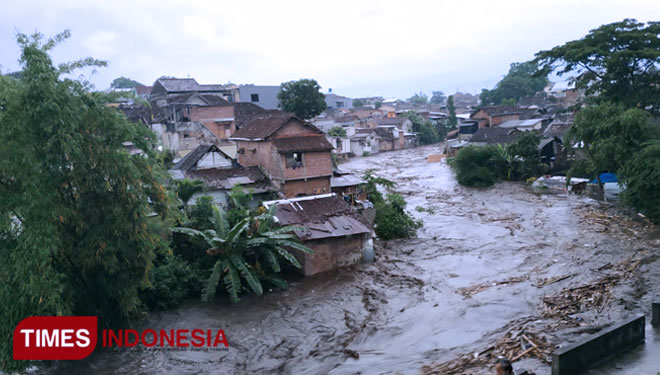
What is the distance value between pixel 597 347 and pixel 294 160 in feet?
56.7

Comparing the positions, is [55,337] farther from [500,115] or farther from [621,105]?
[500,115]

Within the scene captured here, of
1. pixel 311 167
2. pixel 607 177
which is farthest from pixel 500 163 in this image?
pixel 311 167

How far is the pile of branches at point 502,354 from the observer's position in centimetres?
944

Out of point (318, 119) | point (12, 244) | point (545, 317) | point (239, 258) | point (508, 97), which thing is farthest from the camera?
point (508, 97)

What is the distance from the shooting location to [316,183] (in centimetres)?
2473

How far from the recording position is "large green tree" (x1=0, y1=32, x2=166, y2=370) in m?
9.66

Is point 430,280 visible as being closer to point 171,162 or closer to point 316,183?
point 316,183

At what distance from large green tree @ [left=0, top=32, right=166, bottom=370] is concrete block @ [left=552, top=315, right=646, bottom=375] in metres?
8.98

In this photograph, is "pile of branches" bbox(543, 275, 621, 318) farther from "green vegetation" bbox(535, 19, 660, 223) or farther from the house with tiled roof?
the house with tiled roof

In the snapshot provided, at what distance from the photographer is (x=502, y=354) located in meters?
9.88

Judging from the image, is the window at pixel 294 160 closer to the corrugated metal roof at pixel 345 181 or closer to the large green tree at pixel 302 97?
the corrugated metal roof at pixel 345 181

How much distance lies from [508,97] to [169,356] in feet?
253

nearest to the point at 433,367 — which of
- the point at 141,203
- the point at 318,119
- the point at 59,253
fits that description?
the point at 141,203

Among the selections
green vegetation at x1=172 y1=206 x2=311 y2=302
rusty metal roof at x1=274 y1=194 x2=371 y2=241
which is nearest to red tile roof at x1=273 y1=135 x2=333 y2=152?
rusty metal roof at x1=274 y1=194 x2=371 y2=241
